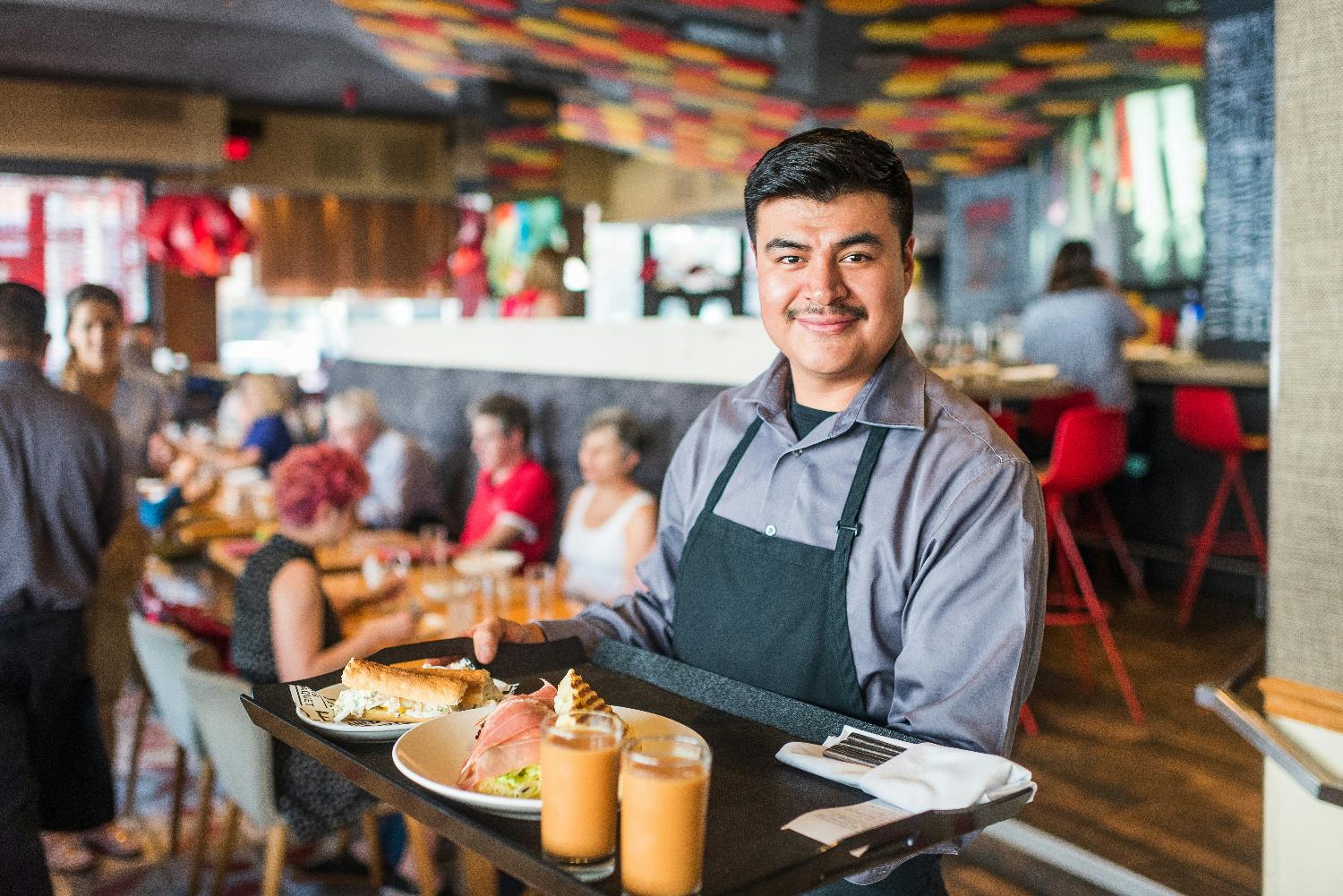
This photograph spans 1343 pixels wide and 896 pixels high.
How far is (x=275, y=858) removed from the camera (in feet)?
8.70

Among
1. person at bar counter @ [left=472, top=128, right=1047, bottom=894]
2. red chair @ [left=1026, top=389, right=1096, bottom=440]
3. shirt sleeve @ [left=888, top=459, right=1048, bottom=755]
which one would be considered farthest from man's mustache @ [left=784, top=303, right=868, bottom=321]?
red chair @ [left=1026, top=389, right=1096, bottom=440]

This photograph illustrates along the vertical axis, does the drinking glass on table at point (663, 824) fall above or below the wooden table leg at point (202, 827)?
above

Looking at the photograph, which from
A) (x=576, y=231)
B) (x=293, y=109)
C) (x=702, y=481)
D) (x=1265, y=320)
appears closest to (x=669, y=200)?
(x=576, y=231)

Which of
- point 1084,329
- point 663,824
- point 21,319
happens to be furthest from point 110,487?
point 1084,329

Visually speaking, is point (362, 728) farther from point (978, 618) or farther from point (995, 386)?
point (995, 386)

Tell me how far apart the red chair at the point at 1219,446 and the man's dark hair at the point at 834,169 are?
161 inches

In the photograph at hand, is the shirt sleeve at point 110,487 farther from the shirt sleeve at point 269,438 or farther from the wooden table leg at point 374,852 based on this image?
the shirt sleeve at point 269,438

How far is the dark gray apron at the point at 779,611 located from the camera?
→ 1482 mm

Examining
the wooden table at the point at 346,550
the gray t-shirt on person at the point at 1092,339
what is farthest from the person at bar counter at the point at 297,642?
the gray t-shirt on person at the point at 1092,339

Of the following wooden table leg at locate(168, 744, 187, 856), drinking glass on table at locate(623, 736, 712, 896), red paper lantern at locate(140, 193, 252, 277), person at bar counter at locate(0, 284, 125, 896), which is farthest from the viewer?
red paper lantern at locate(140, 193, 252, 277)

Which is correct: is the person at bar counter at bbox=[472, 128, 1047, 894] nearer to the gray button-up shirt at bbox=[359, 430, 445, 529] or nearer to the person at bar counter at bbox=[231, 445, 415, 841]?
the person at bar counter at bbox=[231, 445, 415, 841]

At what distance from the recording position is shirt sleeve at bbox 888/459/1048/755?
4.33 feet

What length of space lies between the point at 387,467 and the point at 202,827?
8.00ft

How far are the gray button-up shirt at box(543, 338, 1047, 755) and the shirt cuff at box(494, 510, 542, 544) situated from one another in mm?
2741
